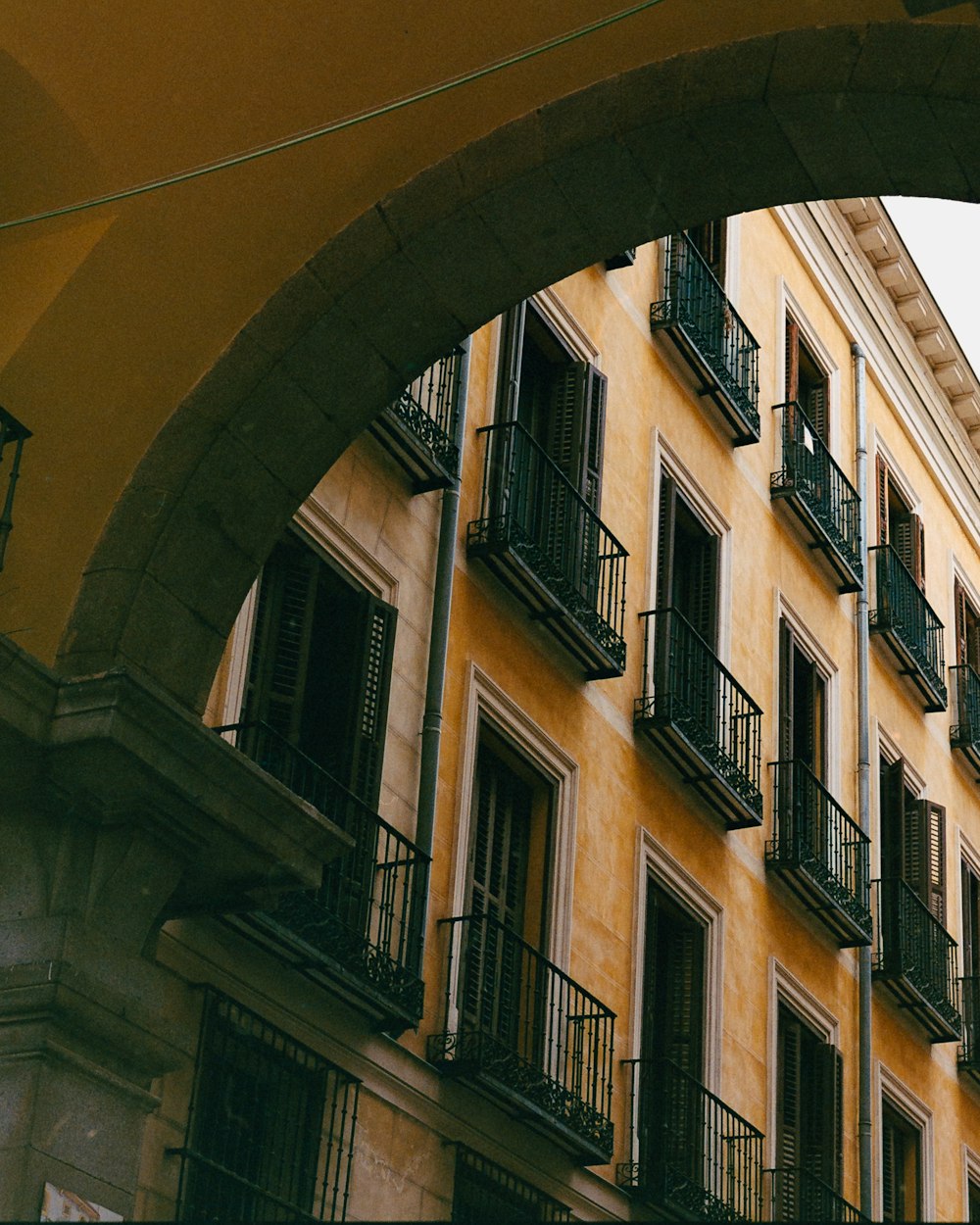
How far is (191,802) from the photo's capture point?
8375 mm

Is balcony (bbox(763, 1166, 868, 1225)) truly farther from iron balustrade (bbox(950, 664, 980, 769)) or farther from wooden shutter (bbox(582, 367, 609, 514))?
iron balustrade (bbox(950, 664, 980, 769))

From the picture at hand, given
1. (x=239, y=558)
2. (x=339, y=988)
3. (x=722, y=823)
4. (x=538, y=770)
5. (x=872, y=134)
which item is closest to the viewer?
(x=872, y=134)

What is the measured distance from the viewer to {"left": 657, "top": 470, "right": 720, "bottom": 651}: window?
1938 centimetres

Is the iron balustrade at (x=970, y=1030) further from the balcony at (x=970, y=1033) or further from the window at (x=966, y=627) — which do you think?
the window at (x=966, y=627)

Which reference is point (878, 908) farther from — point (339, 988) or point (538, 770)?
point (339, 988)

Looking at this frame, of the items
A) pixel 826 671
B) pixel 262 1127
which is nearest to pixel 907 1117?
pixel 826 671

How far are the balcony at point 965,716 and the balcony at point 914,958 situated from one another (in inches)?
136

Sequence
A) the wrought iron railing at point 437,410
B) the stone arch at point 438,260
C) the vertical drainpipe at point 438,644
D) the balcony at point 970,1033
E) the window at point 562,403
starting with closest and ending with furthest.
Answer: the stone arch at point 438,260 < the vertical drainpipe at point 438,644 < the wrought iron railing at point 437,410 < the window at point 562,403 < the balcony at point 970,1033

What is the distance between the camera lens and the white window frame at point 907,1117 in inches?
819

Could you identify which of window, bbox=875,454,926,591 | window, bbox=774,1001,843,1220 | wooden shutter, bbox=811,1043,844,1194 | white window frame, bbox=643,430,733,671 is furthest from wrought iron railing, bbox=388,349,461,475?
window, bbox=875,454,926,591

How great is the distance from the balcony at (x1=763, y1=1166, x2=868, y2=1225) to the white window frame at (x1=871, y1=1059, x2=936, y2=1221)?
59.7 inches

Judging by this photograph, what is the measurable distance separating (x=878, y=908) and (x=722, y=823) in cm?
421

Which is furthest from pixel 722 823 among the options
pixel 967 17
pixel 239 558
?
pixel 967 17

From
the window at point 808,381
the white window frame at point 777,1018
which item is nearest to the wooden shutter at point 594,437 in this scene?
the white window frame at point 777,1018
